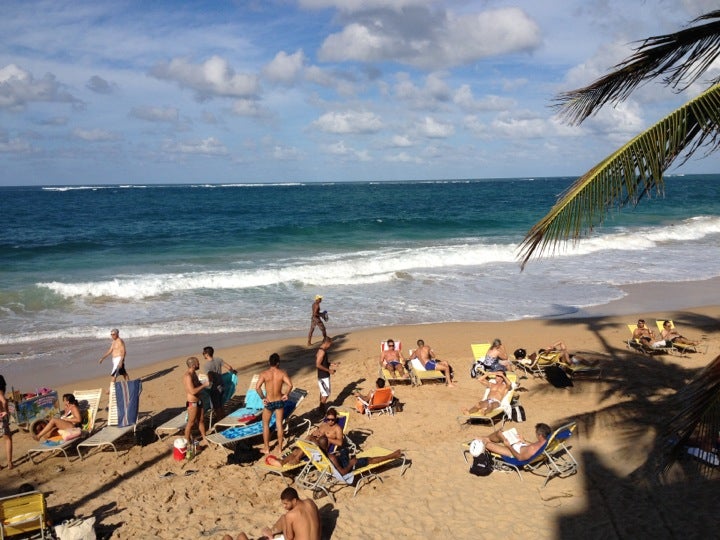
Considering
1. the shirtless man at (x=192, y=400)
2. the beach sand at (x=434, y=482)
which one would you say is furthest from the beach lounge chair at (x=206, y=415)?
the shirtless man at (x=192, y=400)

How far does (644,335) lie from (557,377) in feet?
9.46

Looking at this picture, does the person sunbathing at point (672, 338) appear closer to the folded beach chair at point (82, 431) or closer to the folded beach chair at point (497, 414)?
the folded beach chair at point (497, 414)

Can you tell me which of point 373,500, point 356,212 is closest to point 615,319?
point 373,500

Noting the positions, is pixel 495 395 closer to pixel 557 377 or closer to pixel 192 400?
pixel 557 377

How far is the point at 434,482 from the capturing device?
7086mm

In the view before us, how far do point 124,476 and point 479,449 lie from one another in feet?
14.7

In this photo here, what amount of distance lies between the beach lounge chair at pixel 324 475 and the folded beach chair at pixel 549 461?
4.08 ft

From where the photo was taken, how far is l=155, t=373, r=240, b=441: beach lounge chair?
28.4ft

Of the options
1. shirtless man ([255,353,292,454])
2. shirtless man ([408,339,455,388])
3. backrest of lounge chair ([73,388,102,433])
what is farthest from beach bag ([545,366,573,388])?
backrest of lounge chair ([73,388,102,433])

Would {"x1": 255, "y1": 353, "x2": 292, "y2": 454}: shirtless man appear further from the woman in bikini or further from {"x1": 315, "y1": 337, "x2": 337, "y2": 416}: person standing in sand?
the woman in bikini

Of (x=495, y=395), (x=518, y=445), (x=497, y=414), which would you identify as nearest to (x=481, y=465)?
(x=518, y=445)

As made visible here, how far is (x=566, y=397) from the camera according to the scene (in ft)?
31.7

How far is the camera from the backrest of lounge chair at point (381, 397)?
9.16 m

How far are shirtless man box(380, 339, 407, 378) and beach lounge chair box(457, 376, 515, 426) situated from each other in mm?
1976
